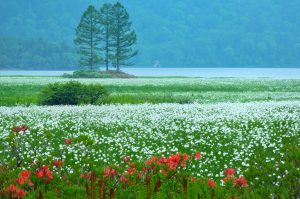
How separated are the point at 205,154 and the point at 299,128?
18.6 ft

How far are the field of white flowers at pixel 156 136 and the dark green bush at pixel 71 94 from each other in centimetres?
553

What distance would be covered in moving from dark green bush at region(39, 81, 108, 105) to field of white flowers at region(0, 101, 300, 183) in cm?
553

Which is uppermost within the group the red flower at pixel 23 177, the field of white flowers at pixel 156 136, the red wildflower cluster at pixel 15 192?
the red flower at pixel 23 177

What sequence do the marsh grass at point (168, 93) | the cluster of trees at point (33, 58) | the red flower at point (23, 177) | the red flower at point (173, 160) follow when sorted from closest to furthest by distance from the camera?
the red flower at point (23, 177), the red flower at point (173, 160), the marsh grass at point (168, 93), the cluster of trees at point (33, 58)

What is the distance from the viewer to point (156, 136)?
15898 mm

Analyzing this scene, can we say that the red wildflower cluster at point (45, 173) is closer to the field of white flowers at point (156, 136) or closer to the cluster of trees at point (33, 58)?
the field of white flowers at point (156, 136)

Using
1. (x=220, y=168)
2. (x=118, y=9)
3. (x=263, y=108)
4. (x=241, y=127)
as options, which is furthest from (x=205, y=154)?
(x=118, y=9)

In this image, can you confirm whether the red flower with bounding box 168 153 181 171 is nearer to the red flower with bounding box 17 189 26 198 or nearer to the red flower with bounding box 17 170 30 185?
the red flower with bounding box 17 170 30 185

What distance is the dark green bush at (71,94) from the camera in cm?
2928

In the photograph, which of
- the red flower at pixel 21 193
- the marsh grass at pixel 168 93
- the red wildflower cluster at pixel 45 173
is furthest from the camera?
the marsh grass at pixel 168 93

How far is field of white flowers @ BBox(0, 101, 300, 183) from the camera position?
12.0 meters

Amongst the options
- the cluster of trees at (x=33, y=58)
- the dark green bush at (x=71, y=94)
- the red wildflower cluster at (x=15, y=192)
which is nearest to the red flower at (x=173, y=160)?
the red wildflower cluster at (x=15, y=192)

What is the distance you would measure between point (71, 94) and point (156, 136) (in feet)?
48.9

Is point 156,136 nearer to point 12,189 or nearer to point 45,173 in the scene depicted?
point 45,173
